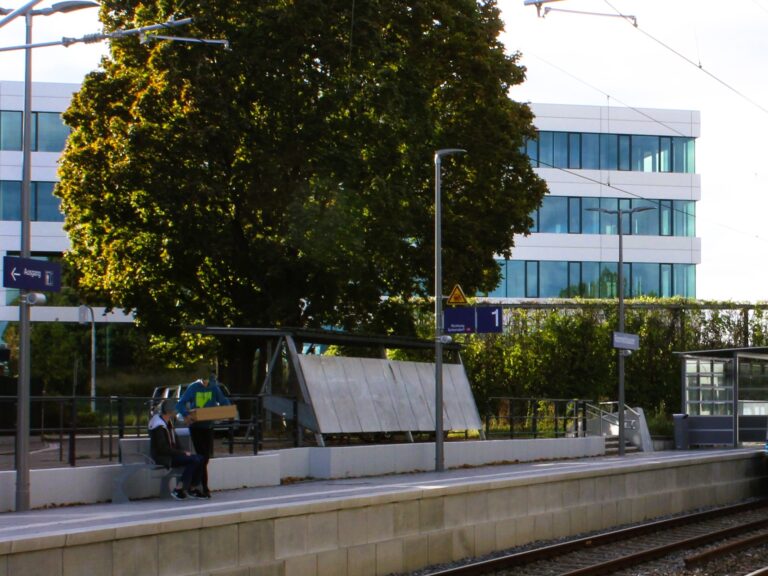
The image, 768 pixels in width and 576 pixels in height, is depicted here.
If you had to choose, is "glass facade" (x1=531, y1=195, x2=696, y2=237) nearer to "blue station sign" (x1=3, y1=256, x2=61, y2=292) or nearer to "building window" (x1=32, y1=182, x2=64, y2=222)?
"building window" (x1=32, y1=182, x2=64, y2=222)

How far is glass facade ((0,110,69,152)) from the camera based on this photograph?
60.8m

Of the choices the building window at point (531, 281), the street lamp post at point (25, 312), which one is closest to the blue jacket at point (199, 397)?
the street lamp post at point (25, 312)

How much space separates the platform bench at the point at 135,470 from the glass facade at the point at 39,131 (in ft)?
→ 146

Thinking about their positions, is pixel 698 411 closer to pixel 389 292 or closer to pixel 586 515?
pixel 389 292

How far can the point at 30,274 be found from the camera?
56.4 feet

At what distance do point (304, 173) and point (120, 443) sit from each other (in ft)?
43.4

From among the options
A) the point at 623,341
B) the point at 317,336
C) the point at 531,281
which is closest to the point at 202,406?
the point at 317,336

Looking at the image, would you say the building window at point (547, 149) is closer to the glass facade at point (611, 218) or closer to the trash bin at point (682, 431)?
the glass facade at point (611, 218)

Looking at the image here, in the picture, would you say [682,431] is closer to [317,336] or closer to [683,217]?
[317,336]

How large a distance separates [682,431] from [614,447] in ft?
11.7

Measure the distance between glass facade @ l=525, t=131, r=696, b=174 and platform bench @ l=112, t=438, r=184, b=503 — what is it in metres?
49.4

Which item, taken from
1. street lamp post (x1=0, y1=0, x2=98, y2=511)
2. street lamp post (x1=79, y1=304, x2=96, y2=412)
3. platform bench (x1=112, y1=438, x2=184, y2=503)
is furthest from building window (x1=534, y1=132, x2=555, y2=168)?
street lamp post (x1=0, y1=0, x2=98, y2=511)

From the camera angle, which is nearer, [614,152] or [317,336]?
[317,336]

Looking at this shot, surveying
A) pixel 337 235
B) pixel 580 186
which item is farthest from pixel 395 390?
pixel 580 186
